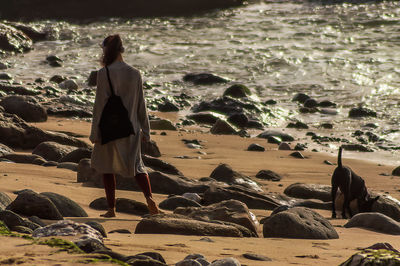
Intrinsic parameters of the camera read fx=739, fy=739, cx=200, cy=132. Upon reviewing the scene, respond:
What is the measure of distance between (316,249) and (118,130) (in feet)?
6.80

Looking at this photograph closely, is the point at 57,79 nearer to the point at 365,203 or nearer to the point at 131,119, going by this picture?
the point at 365,203

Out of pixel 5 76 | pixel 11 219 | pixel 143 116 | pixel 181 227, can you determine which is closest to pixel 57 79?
pixel 5 76

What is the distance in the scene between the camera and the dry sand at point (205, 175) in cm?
476

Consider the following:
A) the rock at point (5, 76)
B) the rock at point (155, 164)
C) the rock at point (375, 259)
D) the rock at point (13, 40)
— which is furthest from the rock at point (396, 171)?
the rock at point (13, 40)

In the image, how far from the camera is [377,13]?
107ft

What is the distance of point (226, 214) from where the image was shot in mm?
6488

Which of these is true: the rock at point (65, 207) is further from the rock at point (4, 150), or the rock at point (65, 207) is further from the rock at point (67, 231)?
the rock at point (4, 150)

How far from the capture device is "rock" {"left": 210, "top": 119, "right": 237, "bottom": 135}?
51.0ft

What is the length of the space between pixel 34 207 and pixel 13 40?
22.4 m

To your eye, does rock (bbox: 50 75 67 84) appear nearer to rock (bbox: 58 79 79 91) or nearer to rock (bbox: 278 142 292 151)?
rock (bbox: 58 79 79 91)

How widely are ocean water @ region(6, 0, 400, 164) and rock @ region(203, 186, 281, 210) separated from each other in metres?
5.98

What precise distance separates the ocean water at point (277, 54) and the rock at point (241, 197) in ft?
19.6

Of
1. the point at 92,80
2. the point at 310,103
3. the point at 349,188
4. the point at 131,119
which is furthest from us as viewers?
the point at 92,80

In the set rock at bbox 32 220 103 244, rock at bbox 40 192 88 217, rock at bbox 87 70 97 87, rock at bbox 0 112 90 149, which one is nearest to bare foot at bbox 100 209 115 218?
rock at bbox 40 192 88 217
